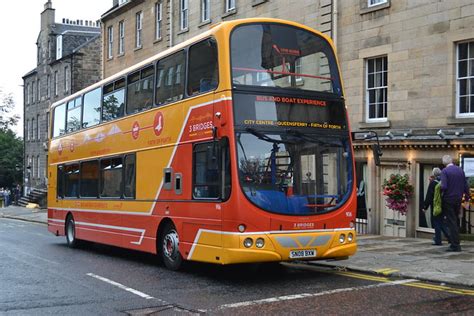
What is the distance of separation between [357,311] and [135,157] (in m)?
6.74

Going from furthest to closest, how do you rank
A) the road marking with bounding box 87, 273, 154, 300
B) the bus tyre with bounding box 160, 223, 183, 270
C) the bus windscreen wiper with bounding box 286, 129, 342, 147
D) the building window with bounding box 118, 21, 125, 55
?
the building window with bounding box 118, 21, 125, 55 < the bus tyre with bounding box 160, 223, 183, 270 < the bus windscreen wiper with bounding box 286, 129, 342, 147 < the road marking with bounding box 87, 273, 154, 300

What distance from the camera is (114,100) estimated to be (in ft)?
45.8

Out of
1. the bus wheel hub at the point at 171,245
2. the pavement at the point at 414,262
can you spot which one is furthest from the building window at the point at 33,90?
the bus wheel hub at the point at 171,245

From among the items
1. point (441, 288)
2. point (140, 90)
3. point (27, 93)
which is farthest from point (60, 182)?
point (27, 93)

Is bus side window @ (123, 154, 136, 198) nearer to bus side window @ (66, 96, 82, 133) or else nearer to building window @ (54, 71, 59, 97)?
bus side window @ (66, 96, 82, 133)

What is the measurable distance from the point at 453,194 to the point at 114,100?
803 cm

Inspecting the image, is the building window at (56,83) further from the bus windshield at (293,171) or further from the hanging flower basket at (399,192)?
the bus windshield at (293,171)

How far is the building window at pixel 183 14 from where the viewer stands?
27.9m

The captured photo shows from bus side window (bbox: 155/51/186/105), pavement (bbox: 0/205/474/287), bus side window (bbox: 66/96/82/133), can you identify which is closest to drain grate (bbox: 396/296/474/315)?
pavement (bbox: 0/205/474/287)

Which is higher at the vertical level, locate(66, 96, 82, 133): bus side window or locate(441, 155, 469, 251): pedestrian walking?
locate(66, 96, 82, 133): bus side window

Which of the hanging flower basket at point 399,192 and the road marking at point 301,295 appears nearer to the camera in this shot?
the road marking at point 301,295

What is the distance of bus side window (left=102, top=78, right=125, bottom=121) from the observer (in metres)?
13.5

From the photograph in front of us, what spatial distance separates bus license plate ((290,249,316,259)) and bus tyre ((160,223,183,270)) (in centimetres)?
235

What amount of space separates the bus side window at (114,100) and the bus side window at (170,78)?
6.28 feet
